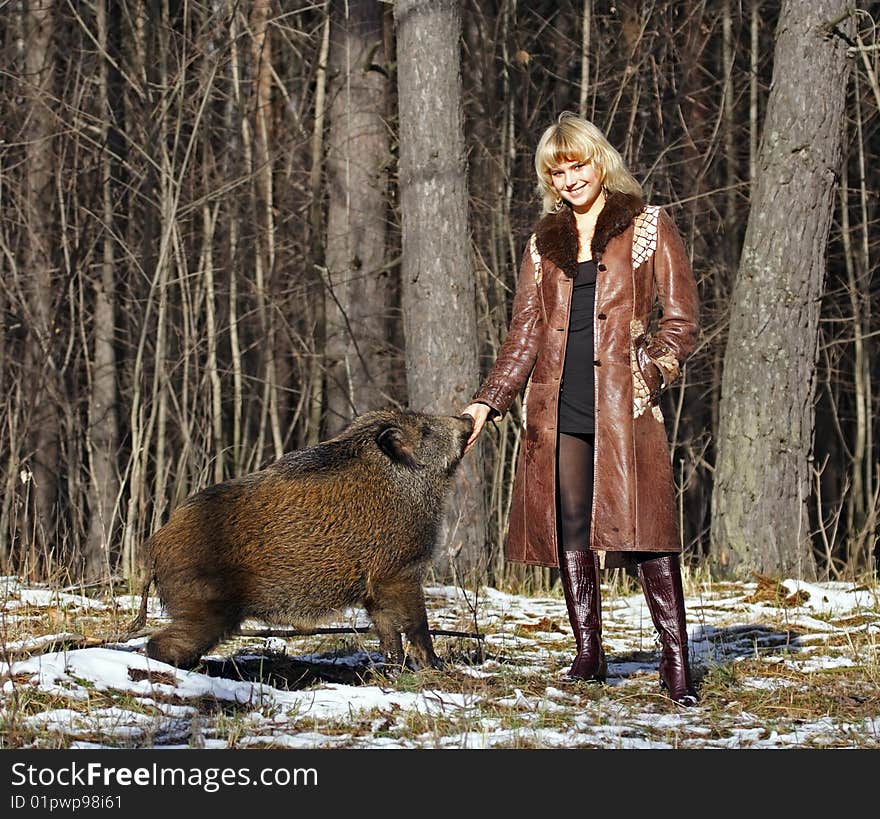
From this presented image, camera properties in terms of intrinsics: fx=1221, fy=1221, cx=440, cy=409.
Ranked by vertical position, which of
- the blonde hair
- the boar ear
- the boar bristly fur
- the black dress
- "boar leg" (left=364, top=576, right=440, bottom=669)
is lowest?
"boar leg" (left=364, top=576, right=440, bottom=669)

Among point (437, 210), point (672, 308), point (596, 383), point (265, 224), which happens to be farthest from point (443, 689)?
point (265, 224)

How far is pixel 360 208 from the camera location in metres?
12.4

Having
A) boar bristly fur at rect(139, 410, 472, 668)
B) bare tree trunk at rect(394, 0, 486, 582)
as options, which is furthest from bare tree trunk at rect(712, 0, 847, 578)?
boar bristly fur at rect(139, 410, 472, 668)

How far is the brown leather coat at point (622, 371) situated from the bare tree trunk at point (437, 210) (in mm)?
3431

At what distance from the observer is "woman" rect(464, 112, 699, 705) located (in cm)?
512

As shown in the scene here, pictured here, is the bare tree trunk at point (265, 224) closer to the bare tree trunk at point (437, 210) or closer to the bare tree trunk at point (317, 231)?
the bare tree trunk at point (317, 231)

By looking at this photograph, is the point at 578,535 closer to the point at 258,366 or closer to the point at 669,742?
the point at 669,742

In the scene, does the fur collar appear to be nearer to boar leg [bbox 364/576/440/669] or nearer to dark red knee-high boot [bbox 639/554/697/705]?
dark red knee-high boot [bbox 639/554/697/705]

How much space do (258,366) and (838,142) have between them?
8695mm

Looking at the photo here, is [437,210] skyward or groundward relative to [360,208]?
groundward

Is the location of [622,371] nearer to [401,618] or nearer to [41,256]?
[401,618]

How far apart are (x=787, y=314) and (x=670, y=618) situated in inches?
179

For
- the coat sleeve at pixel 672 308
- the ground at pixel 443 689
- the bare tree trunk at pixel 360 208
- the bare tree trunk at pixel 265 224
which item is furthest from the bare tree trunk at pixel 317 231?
the coat sleeve at pixel 672 308

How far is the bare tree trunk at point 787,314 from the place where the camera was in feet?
29.8
